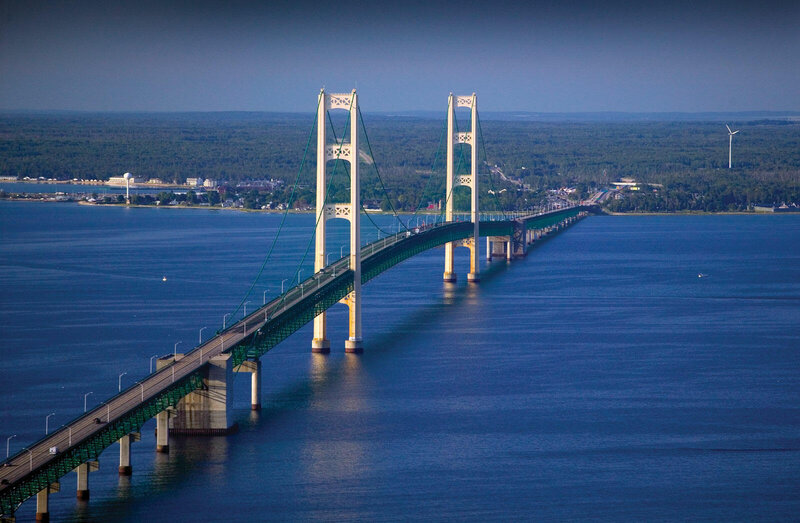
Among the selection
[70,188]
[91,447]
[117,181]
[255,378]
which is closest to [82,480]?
[91,447]

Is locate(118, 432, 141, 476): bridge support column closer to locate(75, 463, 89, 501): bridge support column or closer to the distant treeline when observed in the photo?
locate(75, 463, 89, 501): bridge support column

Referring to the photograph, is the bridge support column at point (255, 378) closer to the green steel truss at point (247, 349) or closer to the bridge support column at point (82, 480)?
the green steel truss at point (247, 349)

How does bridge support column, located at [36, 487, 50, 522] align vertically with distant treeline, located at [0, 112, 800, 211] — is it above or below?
below

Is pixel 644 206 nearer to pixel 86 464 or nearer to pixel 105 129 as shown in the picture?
pixel 86 464

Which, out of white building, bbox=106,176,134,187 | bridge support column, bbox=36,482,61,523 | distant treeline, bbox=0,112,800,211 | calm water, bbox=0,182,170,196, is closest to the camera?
bridge support column, bbox=36,482,61,523

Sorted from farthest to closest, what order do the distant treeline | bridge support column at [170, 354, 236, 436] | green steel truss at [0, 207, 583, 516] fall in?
the distant treeline, bridge support column at [170, 354, 236, 436], green steel truss at [0, 207, 583, 516]

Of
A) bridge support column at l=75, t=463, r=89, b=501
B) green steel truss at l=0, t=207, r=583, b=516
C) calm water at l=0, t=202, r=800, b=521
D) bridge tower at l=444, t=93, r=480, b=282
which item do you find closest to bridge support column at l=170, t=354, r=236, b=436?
green steel truss at l=0, t=207, r=583, b=516

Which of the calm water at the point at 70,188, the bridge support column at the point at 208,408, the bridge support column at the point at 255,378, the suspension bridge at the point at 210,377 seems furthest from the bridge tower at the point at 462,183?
the calm water at the point at 70,188

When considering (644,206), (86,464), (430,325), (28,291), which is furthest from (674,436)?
(644,206)
